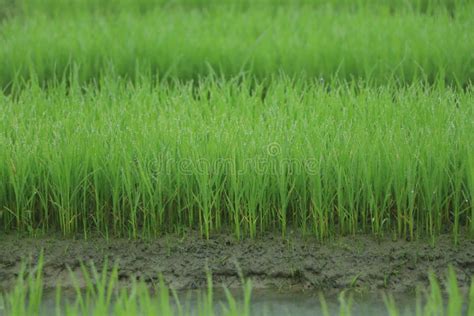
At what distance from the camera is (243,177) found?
3.24 m

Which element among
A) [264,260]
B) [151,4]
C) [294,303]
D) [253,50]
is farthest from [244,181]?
[151,4]

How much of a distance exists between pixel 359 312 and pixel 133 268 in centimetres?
88

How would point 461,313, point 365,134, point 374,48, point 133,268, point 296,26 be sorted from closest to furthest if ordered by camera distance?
point 461,313 < point 133,268 < point 365,134 < point 374,48 < point 296,26

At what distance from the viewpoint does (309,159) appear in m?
3.25

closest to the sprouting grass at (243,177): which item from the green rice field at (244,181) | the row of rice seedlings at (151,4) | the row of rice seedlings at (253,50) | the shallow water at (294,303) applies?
the green rice field at (244,181)

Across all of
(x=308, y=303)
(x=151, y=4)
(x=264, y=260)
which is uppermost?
(x=151, y=4)

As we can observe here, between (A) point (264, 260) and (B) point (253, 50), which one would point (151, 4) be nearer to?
(B) point (253, 50)

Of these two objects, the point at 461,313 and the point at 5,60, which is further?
the point at 5,60

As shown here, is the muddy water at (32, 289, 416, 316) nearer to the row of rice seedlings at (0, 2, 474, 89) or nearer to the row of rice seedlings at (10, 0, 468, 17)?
the row of rice seedlings at (0, 2, 474, 89)

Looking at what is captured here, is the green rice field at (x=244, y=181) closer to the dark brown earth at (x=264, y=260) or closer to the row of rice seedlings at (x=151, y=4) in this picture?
the dark brown earth at (x=264, y=260)

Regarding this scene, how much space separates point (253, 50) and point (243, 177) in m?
1.69

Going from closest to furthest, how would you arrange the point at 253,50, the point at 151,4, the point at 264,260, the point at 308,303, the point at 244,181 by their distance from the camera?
1. the point at 308,303
2. the point at 264,260
3. the point at 244,181
4. the point at 253,50
5. the point at 151,4

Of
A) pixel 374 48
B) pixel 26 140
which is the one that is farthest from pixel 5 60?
pixel 374 48

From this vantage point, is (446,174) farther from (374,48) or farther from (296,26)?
(296,26)
